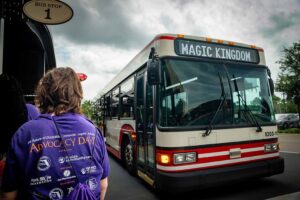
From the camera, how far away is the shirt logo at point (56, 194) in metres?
1.50

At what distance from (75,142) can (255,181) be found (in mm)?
4961

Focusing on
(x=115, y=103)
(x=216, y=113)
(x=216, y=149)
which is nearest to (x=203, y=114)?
(x=216, y=113)

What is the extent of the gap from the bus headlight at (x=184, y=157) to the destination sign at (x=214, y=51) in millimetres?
1766

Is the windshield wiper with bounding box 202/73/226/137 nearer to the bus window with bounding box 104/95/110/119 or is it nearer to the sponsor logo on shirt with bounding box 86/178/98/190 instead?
the sponsor logo on shirt with bounding box 86/178/98/190

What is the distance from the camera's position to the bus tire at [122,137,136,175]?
19.6ft

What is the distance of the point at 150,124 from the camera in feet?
16.0

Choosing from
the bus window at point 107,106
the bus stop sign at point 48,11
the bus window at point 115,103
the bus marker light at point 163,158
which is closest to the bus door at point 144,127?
the bus marker light at point 163,158

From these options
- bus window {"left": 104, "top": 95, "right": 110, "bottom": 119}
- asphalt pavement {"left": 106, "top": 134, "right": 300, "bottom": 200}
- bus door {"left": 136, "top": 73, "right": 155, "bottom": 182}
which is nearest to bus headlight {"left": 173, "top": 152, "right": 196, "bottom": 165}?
bus door {"left": 136, "top": 73, "right": 155, "bottom": 182}

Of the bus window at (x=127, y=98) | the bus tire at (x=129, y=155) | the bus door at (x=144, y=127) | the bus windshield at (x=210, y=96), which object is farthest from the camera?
the bus window at (x=127, y=98)

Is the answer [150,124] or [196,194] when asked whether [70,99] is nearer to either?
[150,124]

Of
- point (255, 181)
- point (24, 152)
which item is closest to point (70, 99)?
point (24, 152)

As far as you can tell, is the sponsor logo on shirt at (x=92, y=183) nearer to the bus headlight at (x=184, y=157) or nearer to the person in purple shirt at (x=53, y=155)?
the person in purple shirt at (x=53, y=155)

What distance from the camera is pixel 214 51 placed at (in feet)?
15.9

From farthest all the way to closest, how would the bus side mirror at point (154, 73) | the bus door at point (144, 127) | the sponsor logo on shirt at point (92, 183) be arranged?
1. the bus door at point (144, 127)
2. the bus side mirror at point (154, 73)
3. the sponsor logo on shirt at point (92, 183)
